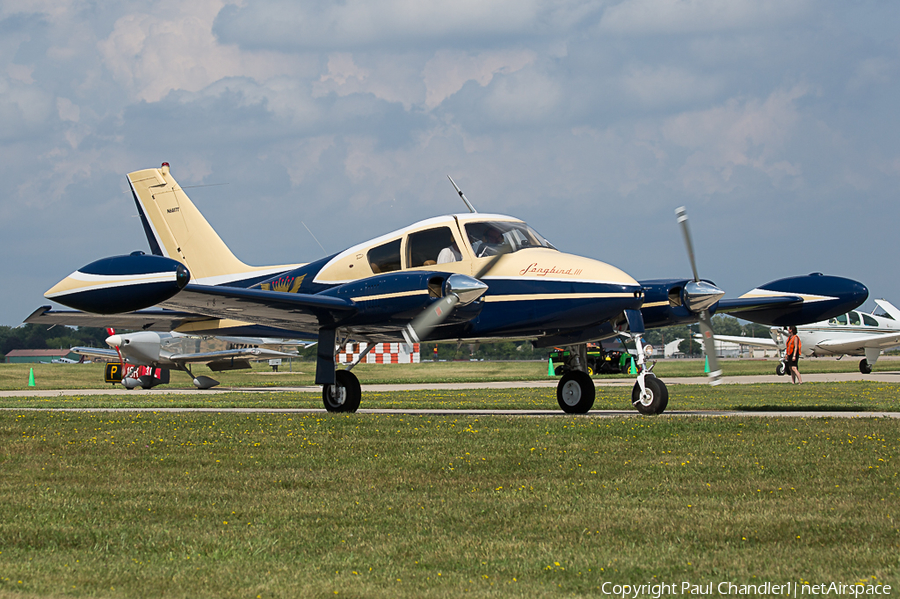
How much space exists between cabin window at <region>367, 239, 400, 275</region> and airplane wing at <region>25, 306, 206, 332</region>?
5.99 m

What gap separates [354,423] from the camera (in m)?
14.4

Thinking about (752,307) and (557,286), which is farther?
(752,307)

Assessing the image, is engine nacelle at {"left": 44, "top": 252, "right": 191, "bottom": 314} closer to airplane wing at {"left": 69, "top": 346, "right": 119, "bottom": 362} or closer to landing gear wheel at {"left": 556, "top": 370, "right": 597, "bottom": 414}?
landing gear wheel at {"left": 556, "top": 370, "right": 597, "bottom": 414}

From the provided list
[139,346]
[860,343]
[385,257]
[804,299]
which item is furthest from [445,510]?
[860,343]

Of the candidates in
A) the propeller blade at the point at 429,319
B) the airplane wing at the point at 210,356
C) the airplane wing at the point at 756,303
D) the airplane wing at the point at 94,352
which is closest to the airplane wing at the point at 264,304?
the propeller blade at the point at 429,319

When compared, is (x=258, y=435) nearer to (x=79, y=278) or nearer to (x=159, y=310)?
(x=79, y=278)

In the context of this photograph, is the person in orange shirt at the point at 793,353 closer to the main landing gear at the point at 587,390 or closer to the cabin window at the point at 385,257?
the main landing gear at the point at 587,390

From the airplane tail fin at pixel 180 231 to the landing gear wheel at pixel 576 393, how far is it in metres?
9.63

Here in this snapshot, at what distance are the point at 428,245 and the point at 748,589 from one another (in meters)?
12.2

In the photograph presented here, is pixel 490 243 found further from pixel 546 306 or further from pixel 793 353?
pixel 793 353

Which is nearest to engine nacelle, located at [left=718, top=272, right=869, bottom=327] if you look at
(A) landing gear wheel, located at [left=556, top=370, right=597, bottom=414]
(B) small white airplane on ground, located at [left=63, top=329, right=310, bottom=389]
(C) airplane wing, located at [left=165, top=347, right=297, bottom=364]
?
(A) landing gear wheel, located at [left=556, top=370, right=597, bottom=414]

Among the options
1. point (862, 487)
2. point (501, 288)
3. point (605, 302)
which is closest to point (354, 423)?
point (501, 288)

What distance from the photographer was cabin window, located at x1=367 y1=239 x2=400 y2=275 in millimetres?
17203

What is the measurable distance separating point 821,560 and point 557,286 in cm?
1024
